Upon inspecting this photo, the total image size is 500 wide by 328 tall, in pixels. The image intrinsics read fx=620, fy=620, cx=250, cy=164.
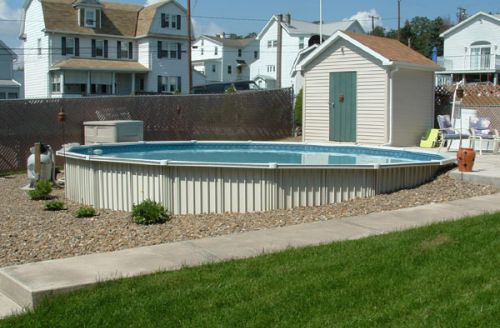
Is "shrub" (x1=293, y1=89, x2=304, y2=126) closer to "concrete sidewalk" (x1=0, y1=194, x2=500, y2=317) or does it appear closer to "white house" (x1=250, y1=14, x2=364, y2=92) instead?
"concrete sidewalk" (x1=0, y1=194, x2=500, y2=317)

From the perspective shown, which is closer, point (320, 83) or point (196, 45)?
point (320, 83)

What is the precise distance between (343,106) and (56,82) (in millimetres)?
31757

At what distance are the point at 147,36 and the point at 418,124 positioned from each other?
32.9 metres

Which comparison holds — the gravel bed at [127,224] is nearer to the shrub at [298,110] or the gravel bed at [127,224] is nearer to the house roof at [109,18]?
the shrub at [298,110]

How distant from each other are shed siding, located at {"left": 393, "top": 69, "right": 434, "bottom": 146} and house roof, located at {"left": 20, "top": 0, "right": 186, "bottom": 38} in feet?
106

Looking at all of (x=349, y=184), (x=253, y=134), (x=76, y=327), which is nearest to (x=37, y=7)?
(x=253, y=134)

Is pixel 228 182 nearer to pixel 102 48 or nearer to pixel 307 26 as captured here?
pixel 102 48

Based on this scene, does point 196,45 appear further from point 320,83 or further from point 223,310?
point 223,310

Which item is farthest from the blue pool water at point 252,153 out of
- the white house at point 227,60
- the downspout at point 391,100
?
the white house at point 227,60

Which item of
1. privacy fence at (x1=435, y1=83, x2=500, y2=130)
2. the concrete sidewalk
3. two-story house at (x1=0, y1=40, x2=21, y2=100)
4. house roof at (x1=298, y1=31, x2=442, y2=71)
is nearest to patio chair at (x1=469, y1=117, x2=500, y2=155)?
privacy fence at (x1=435, y1=83, x2=500, y2=130)

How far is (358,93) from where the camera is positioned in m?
17.5

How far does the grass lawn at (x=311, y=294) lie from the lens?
13.6 feet

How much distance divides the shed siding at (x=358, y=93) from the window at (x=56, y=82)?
29743 mm

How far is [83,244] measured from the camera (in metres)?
6.95
